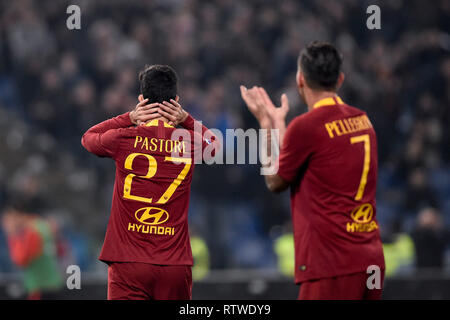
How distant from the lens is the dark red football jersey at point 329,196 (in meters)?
4.25

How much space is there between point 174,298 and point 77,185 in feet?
22.9

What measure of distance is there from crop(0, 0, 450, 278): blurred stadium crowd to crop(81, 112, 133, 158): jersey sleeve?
18.1 feet

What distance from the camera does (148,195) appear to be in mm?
4855

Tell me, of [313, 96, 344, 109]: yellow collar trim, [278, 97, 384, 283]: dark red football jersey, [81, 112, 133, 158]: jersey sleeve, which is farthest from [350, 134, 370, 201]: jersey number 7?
[81, 112, 133, 158]: jersey sleeve

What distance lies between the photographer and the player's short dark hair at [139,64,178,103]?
16.1ft

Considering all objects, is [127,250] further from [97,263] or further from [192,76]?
[192,76]

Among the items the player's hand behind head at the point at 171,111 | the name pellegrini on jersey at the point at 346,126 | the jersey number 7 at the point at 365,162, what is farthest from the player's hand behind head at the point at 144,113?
the jersey number 7 at the point at 365,162

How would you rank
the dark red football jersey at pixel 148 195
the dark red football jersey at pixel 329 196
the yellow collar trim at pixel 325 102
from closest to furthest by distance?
the dark red football jersey at pixel 329 196 < the yellow collar trim at pixel 325 102 < the dark red football jersey at pixel 148 195

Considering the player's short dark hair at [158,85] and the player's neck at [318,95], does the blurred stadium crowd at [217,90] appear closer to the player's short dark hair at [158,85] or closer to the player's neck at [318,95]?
the player's short dark hair at [158,85]

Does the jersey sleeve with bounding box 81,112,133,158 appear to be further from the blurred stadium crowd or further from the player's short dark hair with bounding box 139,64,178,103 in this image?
the blurred stadium crowd

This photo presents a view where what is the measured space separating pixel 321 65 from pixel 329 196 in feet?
2.28

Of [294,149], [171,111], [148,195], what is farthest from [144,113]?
[294,149]

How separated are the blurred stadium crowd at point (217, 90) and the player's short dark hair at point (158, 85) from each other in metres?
5.82

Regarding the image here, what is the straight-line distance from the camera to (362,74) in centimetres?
1262
